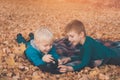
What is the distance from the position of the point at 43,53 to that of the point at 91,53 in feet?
2.29

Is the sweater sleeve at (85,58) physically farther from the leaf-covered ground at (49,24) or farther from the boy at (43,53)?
the boy at (43,53)

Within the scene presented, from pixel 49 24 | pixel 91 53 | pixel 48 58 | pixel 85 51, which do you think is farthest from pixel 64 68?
pixel 49 24

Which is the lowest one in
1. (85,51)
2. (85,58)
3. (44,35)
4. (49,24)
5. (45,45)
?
(49,24)

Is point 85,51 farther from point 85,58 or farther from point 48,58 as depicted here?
point 48,58

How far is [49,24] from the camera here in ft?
29.4

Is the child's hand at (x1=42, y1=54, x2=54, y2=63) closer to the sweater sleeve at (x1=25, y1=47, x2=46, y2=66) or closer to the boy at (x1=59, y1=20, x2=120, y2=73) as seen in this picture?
the sweater sleeve at (x1=25, y1=47, x2=46, y2=66)

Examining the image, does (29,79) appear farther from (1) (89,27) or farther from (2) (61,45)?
(1) (89,27)

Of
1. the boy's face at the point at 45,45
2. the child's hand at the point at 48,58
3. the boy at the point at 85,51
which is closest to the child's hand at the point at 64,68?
the boy at the point at 85,51

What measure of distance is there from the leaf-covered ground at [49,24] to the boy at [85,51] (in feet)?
0.31

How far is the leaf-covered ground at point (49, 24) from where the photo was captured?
16.2 feet

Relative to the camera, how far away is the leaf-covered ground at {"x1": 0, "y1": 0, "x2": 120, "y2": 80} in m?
4.94

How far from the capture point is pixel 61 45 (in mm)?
6035

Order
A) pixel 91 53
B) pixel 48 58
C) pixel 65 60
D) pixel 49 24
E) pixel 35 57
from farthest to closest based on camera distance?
1. pixel 49 24
2. pixel 65 60
3. pixel 91 53
4. pixel 35 57
5. pixel 48 58

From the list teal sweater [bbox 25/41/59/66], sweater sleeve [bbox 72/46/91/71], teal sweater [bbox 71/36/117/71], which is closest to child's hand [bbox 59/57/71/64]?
teal sweater [bbox 71/36/117/71]
